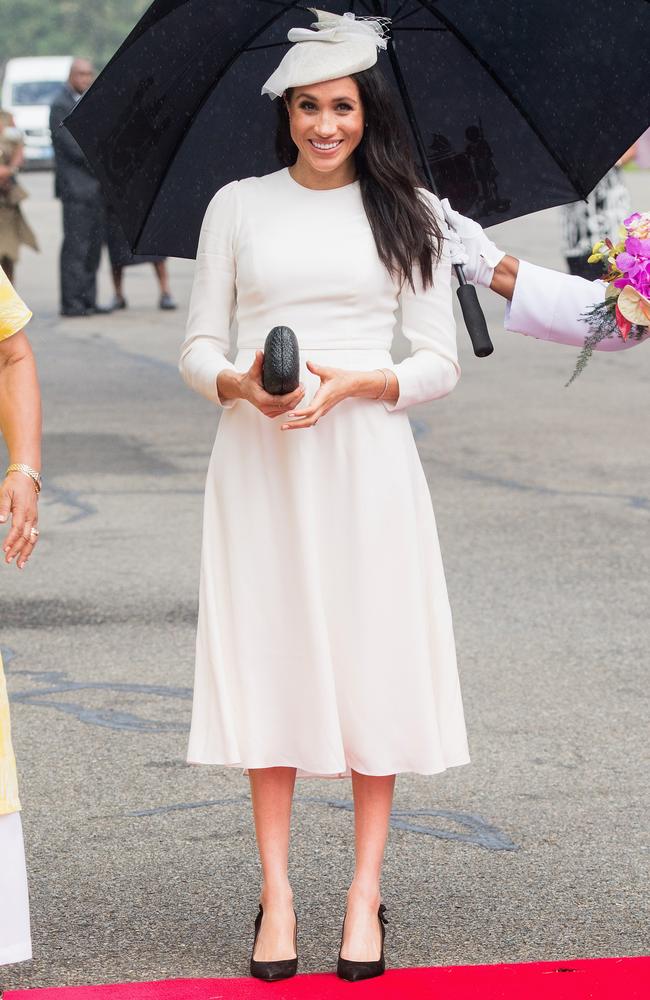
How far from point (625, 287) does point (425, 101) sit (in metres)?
0.70

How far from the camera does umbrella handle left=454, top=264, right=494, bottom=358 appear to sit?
12.2 ft

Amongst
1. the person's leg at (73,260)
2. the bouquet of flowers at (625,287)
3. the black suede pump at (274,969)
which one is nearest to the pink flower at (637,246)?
the bouquet of flowers at (625,287)

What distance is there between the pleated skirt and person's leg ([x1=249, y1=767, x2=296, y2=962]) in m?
0.09

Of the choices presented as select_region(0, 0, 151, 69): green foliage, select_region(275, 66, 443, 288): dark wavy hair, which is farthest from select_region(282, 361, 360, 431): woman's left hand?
select_region(0, 0, 151, 69): green foliage

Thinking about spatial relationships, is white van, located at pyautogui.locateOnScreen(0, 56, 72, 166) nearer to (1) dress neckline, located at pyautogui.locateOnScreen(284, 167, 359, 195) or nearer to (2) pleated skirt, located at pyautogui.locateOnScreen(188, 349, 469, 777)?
(1) dress neckline, located at pyautogui.locateOnScreen(284, 167, 359, 195)

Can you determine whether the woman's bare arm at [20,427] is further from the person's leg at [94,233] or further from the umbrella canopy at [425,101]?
the person's leg at [94,233]

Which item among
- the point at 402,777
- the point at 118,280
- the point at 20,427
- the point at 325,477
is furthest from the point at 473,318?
the point at 118,280

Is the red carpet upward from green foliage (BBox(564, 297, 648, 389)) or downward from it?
downward

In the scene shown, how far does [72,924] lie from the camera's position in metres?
3.86

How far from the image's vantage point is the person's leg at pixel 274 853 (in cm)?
361

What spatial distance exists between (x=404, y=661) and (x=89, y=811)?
1.35 meters

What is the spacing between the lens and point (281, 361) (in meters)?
3.34

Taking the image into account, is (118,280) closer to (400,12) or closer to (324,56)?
(400,12)

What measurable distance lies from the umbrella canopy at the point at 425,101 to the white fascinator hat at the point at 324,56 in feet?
0.96
